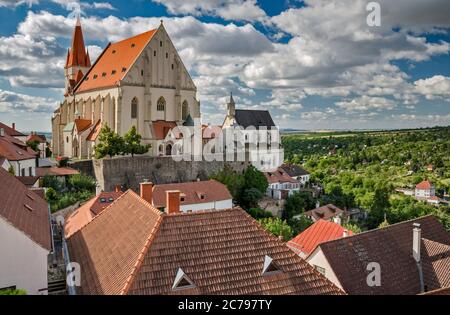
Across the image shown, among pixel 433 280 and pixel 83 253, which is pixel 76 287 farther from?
pixel 433 280

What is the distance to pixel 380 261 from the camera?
15695mm

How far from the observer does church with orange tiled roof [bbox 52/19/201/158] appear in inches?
1842

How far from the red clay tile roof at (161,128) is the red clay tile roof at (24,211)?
1192 inches

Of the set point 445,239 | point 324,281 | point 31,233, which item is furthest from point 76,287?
point 445,239

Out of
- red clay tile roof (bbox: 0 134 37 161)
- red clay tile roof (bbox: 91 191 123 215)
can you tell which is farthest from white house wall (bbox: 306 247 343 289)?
red clay tile roof (bbox: 0 134 37 161)

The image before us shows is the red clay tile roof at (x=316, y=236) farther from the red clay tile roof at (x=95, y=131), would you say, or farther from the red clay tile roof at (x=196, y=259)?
the red clay tile roof at (x=95, y=131)

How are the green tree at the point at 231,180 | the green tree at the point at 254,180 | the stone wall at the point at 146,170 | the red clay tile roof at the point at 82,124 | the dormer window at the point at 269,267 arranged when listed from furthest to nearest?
the red clay tile roof at the point at 82,124 → the green tree at the point at 254,180 → the green tree at the point at 231,180 → the stone wall at the point at 146,170 → the dormer window at the point at 269,267

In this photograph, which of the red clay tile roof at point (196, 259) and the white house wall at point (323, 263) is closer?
the red clay tile roof at point (196, 259)

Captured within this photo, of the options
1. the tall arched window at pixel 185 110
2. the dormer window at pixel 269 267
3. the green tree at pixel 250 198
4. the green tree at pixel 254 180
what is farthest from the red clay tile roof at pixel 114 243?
the tall arched window at pixel 185 110

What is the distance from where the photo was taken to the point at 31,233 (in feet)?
39.4

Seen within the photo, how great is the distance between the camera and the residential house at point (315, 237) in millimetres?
21328
